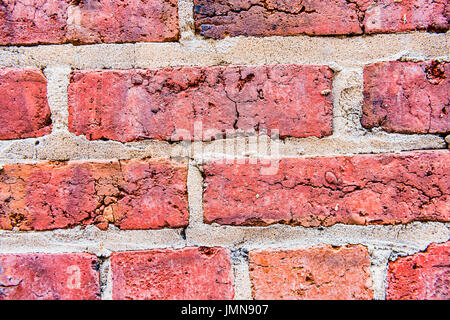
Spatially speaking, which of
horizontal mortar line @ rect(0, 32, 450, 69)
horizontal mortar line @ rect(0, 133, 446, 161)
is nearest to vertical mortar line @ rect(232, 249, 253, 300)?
horizontal mortar line @ rect(0, 133, 446, 161)

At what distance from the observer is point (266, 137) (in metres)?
0.36

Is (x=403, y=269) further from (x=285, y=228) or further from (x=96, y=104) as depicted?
(x=96, y=104)

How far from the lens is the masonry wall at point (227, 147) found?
0.36m

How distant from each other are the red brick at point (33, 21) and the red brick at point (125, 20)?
1 centimetres

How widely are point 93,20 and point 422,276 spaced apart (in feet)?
1.61

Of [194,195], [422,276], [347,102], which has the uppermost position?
[347,102]

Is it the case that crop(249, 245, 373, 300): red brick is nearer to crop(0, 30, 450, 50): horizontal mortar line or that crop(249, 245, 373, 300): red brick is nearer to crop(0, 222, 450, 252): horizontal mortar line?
crop(0, 222, 450, 252): horizontal mortar line

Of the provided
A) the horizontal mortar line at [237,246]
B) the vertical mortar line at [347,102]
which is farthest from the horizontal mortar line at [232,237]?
the vertical mortar line at [347,102]

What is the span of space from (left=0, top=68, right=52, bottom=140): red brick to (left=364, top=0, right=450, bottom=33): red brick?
15.2 inches

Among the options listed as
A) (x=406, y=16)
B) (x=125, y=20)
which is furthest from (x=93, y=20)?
(x=406, y=16)

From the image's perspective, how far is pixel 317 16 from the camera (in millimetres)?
356

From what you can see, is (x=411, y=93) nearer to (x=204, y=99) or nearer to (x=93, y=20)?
(x=204, y=99)

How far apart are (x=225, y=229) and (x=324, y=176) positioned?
133 mm
